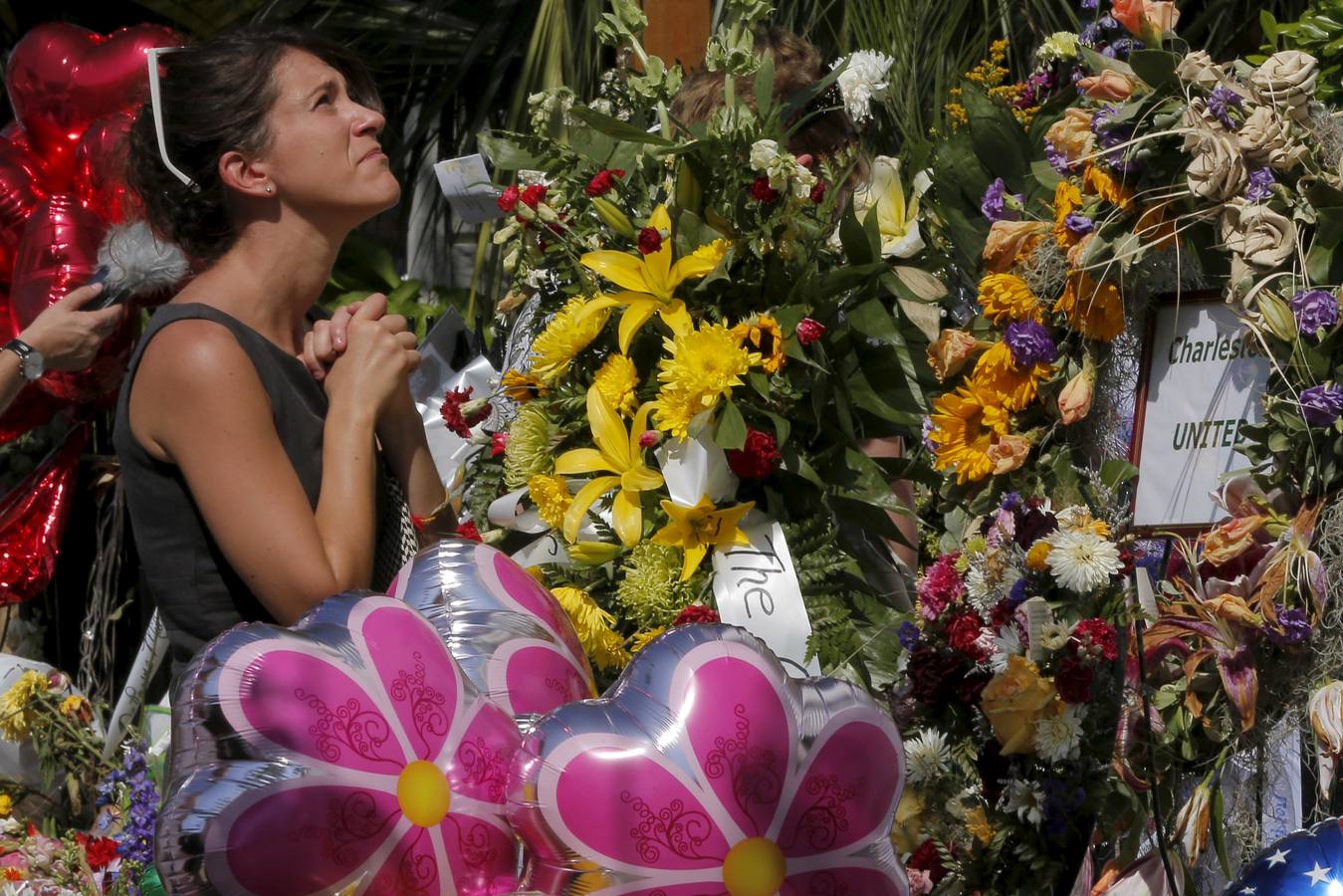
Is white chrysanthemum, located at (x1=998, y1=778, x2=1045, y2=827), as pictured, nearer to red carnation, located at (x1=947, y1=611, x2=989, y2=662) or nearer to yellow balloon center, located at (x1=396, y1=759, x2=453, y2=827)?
red carnation, located at (x1=947, y1=611, x2=989, y2=662)

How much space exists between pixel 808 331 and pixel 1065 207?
35cm

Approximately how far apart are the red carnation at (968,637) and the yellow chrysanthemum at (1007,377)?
270 millimetres

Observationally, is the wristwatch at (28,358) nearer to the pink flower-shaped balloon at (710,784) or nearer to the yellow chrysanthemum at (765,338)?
the yellow chrysanthemum at (765,338)

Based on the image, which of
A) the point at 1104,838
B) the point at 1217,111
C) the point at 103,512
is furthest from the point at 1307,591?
the point at 103,512

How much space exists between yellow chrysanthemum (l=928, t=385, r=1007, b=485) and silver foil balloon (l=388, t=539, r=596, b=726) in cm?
56

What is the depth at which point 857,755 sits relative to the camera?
1396mm

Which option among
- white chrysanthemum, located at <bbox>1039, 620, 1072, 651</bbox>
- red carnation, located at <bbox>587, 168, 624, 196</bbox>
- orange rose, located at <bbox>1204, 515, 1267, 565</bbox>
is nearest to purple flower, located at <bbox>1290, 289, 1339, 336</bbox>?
orange rose, located at <bbox>1204, 515, 1267, 565</bbox>

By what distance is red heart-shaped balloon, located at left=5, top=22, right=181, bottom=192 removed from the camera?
10.7ft

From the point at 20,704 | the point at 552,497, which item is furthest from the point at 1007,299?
the point at 20,704

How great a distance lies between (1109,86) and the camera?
72.9 inches

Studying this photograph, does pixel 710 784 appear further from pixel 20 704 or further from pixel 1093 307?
pixel 20 704

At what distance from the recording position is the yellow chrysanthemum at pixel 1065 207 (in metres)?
1.86

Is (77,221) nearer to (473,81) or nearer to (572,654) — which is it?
(473,81)

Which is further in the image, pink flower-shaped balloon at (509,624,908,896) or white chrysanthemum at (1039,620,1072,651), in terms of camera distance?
white chrysanthemum at (1039,620,1072,651)
